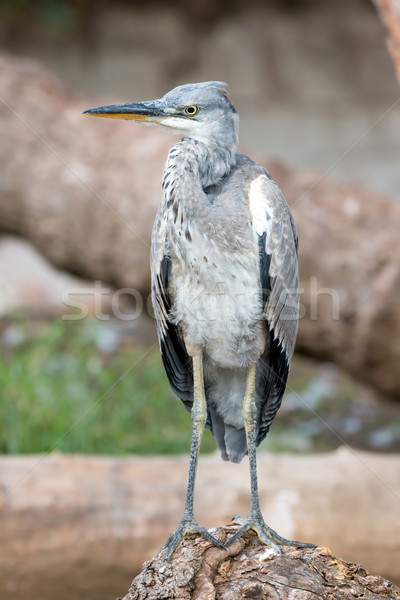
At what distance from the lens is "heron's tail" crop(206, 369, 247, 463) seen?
2.35 meters

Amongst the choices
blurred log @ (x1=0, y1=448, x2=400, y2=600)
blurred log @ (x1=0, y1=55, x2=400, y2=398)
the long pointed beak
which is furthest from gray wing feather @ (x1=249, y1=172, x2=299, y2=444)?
blurred log @ (x1=0, y1=55, x2=400, y2=398)

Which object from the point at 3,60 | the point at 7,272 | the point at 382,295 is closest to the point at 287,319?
the point at 382,295

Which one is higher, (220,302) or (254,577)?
(220,302)

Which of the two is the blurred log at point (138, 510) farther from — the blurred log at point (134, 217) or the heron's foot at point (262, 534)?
the heron's foot at point (262, 534)

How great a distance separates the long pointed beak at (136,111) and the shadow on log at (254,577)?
1165 millimetres

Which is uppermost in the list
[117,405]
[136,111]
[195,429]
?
[136,111]

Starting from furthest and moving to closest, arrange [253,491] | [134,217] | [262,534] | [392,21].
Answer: [134,217], [392,21], [253,491], [262,534]

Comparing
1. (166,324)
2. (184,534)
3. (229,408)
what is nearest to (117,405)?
(229,408)

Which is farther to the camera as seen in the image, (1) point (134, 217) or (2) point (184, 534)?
(1) point (134, 217)

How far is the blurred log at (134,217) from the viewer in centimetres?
391

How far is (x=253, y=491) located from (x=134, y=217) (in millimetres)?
2200

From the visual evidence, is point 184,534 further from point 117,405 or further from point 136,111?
point 117,405

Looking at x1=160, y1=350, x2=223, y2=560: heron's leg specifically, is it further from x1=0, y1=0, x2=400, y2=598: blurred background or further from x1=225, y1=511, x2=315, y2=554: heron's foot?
x1=0, y1=0, x2=400, y2=598: blurred background

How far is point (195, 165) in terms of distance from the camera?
6.91 ft
